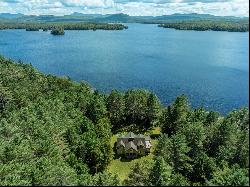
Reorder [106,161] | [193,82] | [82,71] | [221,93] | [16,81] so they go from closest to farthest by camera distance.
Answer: [106,161]
[16,81]
[221,93]
[193,82]
[82,71]

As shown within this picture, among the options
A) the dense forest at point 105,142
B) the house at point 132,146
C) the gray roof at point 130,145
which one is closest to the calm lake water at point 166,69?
the dense forest at point 105,142

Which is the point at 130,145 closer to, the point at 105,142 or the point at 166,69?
the point at 105,142

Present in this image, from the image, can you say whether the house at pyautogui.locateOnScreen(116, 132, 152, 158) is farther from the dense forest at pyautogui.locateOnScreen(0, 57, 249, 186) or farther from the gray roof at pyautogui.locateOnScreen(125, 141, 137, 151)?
the dense forest at pyautogui.locateOnScreen(0, 57, 249, 186)

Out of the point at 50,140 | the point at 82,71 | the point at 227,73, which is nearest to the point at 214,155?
the point at 50,140

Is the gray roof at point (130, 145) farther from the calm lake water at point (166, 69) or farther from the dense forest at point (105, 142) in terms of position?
the calm lake water at point (166, 69)

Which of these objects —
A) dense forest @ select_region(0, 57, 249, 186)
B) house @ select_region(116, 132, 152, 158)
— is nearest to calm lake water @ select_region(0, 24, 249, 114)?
dense forest @ select_region(0, 57, 249, 186)

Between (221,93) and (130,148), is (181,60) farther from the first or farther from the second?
(130,148)
